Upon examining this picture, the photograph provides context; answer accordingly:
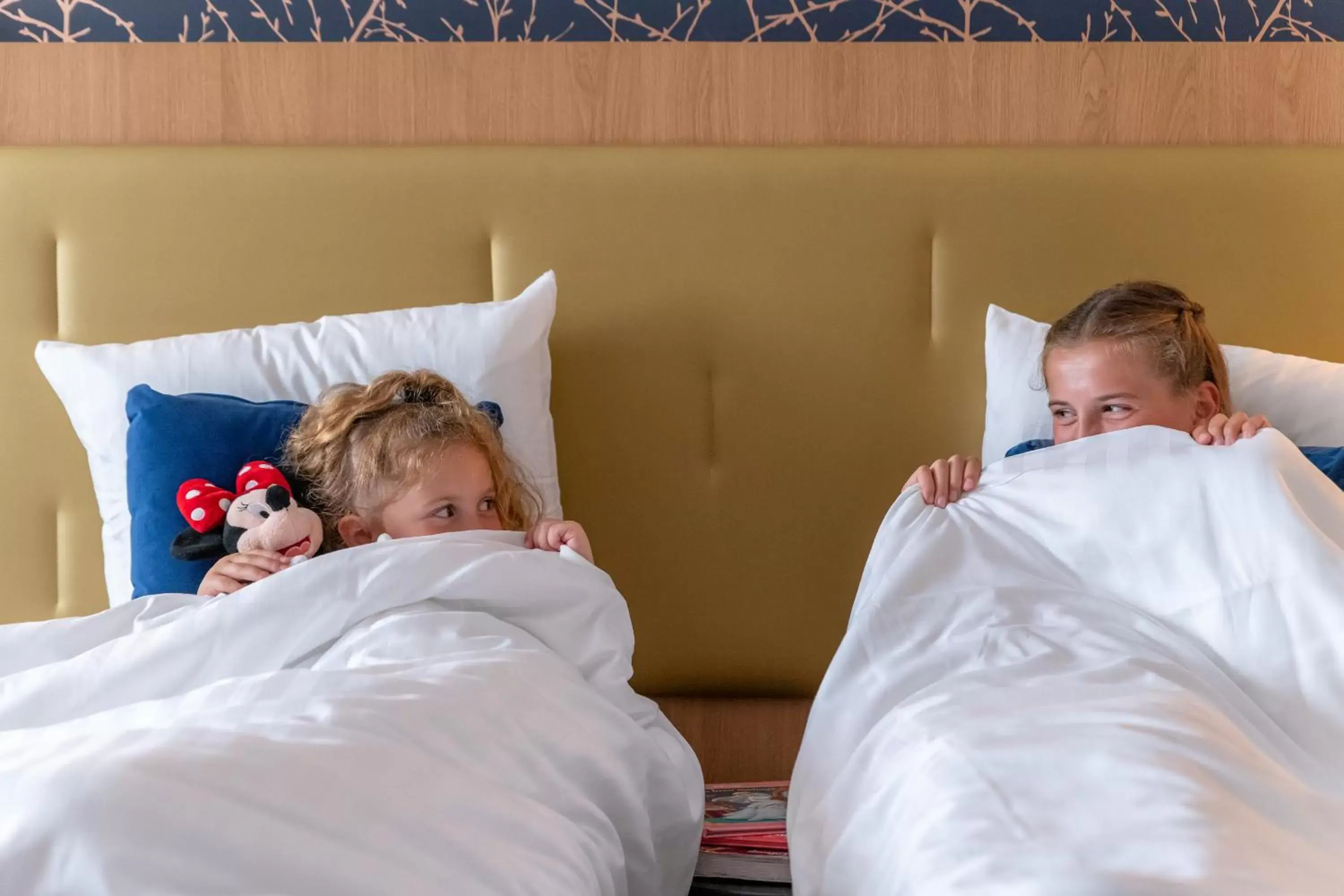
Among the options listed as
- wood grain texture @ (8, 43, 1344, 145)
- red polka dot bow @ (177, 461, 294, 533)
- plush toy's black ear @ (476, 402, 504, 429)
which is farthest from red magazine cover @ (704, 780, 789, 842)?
wood grain texture @ (8, 43, 1344, 145)

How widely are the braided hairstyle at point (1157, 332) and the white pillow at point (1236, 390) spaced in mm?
60

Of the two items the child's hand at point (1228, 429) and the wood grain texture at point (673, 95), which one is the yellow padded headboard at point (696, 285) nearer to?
the wood grain texture at point (673, 95)

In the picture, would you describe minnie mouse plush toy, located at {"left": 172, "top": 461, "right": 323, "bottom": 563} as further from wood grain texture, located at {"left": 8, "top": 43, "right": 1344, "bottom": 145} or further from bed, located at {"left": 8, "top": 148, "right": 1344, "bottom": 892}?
wood grain texture, located at {"left": 8, "top": 43, "right": 1344, "bottom": 145}

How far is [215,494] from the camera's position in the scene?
138 cm

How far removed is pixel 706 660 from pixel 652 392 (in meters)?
0.40

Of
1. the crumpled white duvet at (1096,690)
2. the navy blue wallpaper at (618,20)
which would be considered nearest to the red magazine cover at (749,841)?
the crumpled white duvet at (1096,690)

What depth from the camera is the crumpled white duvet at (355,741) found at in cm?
72

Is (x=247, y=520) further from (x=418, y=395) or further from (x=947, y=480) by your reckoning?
(x=947, y=480)

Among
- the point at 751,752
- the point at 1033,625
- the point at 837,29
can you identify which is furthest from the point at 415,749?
the point at 837,29

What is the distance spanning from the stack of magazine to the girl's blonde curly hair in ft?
1.43

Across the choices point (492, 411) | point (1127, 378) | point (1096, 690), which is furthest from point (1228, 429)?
point (492, 411)

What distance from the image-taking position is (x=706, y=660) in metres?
1.71

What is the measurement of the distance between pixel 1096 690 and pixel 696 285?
0.89 m

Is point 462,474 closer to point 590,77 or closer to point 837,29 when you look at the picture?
point 590,77
